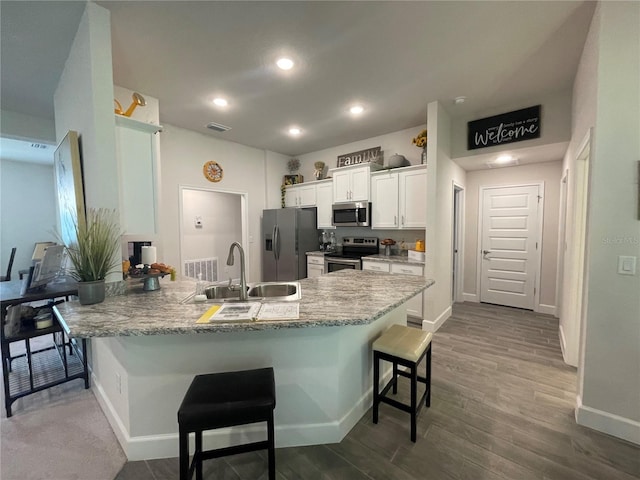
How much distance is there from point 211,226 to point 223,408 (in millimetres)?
5145

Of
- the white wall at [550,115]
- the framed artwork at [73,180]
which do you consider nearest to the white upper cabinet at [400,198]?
the white wall at [550,115]

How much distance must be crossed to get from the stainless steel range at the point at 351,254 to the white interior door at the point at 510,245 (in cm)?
193

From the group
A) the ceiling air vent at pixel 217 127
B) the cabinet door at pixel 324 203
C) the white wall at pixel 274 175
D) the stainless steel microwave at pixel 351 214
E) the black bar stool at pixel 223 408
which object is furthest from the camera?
the white wall at pixel 274 175

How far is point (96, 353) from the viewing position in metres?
2.09

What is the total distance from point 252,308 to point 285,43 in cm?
209

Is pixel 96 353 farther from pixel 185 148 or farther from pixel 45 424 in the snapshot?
pixel 185 148

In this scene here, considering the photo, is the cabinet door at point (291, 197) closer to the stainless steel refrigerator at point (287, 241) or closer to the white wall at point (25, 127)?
the stainless steel refrigerator at point (287, 241)

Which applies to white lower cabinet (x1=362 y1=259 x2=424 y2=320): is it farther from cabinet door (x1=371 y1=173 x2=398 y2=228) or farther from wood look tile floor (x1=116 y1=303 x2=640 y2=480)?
wood look tile floor (x1=116 y1=303 x2=640 y2=480)

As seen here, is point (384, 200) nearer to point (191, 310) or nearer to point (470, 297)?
point (470, 297)

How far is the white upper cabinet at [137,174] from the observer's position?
194 centimetres

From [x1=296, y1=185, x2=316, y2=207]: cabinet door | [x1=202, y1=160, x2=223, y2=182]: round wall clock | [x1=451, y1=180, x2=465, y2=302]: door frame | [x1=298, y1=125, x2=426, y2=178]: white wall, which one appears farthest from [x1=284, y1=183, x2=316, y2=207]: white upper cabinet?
[x1=451, y1=180, x2=465, y2=302]: door frame

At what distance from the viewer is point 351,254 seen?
465 centimetres

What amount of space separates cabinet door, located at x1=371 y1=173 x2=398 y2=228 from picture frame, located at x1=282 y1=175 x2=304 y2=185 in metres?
1.77

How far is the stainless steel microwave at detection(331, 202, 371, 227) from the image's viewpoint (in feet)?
14.1
